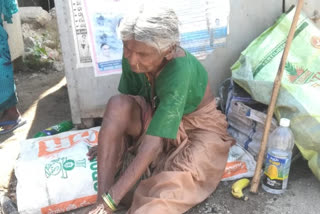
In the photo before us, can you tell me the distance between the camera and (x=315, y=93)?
213cm

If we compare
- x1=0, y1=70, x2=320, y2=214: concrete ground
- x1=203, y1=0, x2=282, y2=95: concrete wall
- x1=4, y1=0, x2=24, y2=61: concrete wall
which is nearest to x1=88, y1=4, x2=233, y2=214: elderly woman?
x1=0, y1=70, x2=320, y2=214: concrete ground

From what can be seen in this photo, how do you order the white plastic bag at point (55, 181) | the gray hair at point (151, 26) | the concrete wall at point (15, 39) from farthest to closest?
1. the concrete wall at point (15, 39)
2. the white plastic bag at point (55, 181)
3. the gray hair at point (151, 26)

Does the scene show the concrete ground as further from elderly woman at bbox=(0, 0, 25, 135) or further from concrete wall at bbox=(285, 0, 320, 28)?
concrete wall at bbox=(285, 0, 320, 28)

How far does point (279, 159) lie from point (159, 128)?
2.54 feet

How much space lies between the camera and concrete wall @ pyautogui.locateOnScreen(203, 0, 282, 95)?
2.75 metres

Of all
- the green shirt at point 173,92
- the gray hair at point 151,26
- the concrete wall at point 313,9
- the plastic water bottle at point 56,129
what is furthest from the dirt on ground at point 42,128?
the concrete wall at point 313,9

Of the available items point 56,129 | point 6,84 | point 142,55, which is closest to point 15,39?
point 6,84

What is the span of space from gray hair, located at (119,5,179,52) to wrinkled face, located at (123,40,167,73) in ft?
0.07

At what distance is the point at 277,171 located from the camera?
6.86 feet

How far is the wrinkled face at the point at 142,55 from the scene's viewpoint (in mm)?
1680

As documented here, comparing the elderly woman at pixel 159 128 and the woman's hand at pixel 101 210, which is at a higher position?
the elderly woman at pixel 159 128

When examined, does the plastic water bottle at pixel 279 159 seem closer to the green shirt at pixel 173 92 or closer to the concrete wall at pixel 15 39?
the green shirt at pixel 173 92

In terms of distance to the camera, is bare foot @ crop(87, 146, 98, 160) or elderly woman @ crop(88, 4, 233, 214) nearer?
elderly woman @ crop(88, 4, 233, 214)

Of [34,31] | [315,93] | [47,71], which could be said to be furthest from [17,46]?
[315,93]
